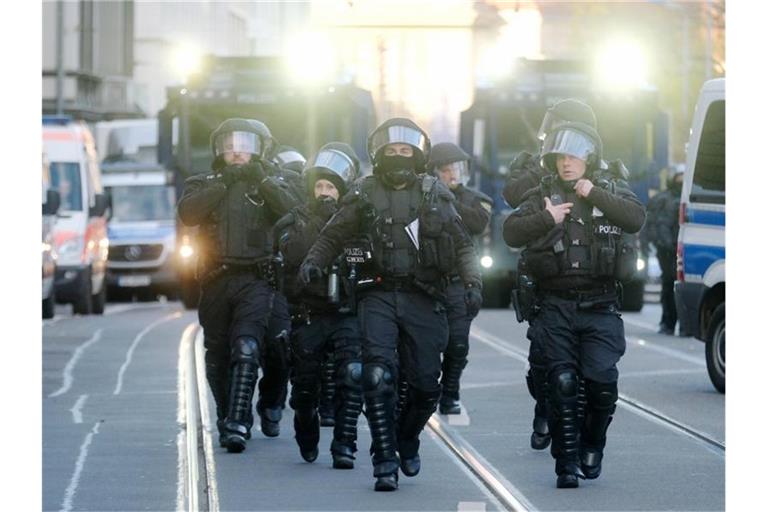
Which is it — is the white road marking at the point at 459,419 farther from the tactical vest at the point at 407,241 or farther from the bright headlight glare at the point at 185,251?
the bright headlight glare at the point at 185,251

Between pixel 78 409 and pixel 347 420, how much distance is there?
13.0ft

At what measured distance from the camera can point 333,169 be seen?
11.7m

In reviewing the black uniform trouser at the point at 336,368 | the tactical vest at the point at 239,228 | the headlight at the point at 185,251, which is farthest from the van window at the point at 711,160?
the headlight at the point at 185,251

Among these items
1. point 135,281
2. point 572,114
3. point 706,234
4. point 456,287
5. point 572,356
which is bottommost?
point 135,281

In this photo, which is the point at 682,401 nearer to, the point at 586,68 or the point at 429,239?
the point at 429,239

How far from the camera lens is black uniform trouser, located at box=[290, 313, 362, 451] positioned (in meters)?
11.1

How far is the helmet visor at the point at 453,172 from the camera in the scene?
14.2 meters

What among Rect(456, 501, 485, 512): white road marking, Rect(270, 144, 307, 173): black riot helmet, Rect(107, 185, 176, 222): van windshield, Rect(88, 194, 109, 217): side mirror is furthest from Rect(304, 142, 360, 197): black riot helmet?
Rect(107, 185, 176, 222): van windshield

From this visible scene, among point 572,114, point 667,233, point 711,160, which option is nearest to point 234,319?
point 572,114

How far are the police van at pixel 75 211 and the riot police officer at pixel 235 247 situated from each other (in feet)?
51.4

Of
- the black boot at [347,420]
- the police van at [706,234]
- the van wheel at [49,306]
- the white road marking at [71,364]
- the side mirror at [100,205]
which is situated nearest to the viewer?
the black boot at [347,420]

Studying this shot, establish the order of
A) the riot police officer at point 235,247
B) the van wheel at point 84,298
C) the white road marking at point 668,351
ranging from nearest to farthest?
1. the riot police officer at point 235,247
2. the white road marking at point 668,351
3. the van wheel at point 84,298

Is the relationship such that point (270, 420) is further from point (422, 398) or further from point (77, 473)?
point (422, 398)

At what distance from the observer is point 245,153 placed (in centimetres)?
1202
